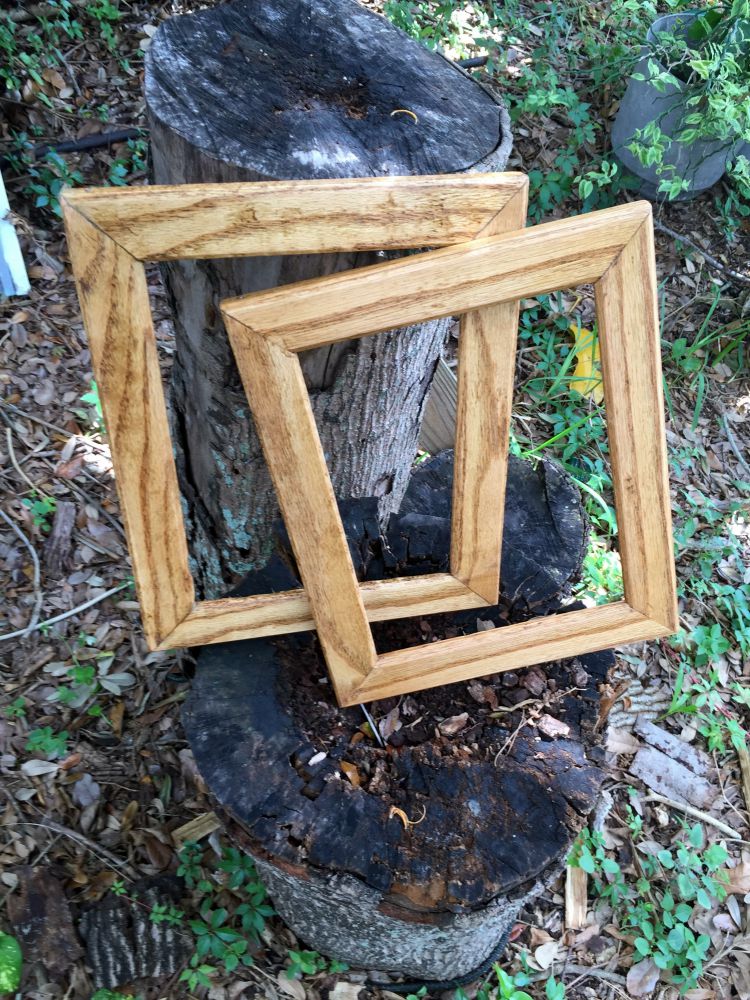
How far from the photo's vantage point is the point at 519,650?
137cm

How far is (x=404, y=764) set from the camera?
1.30 metres

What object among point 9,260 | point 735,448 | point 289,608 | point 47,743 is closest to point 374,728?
point 289,608

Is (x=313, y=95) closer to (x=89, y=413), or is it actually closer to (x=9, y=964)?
(x=89, y=413)

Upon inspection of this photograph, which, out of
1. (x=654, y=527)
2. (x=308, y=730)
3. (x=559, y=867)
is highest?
(x=654, y=527)

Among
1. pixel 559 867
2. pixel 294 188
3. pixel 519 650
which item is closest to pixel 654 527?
pixel 519 650

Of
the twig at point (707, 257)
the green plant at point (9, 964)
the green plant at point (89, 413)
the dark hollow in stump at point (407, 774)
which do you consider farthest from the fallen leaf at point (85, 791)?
the twig at point (707, 257)

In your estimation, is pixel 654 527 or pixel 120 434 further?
pixel 654 527

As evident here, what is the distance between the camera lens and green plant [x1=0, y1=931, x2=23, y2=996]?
1.37 meters

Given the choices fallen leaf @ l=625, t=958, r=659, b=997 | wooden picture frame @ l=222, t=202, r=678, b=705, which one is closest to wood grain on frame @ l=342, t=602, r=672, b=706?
wooden picture frame @ l=222, t=202, r=678, b=705

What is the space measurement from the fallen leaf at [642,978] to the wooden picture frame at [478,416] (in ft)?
3.01

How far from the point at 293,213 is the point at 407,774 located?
90 cm

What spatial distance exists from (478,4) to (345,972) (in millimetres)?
3524

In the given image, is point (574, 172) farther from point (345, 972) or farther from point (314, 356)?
point (345, 972)

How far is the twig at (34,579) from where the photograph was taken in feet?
6.33
